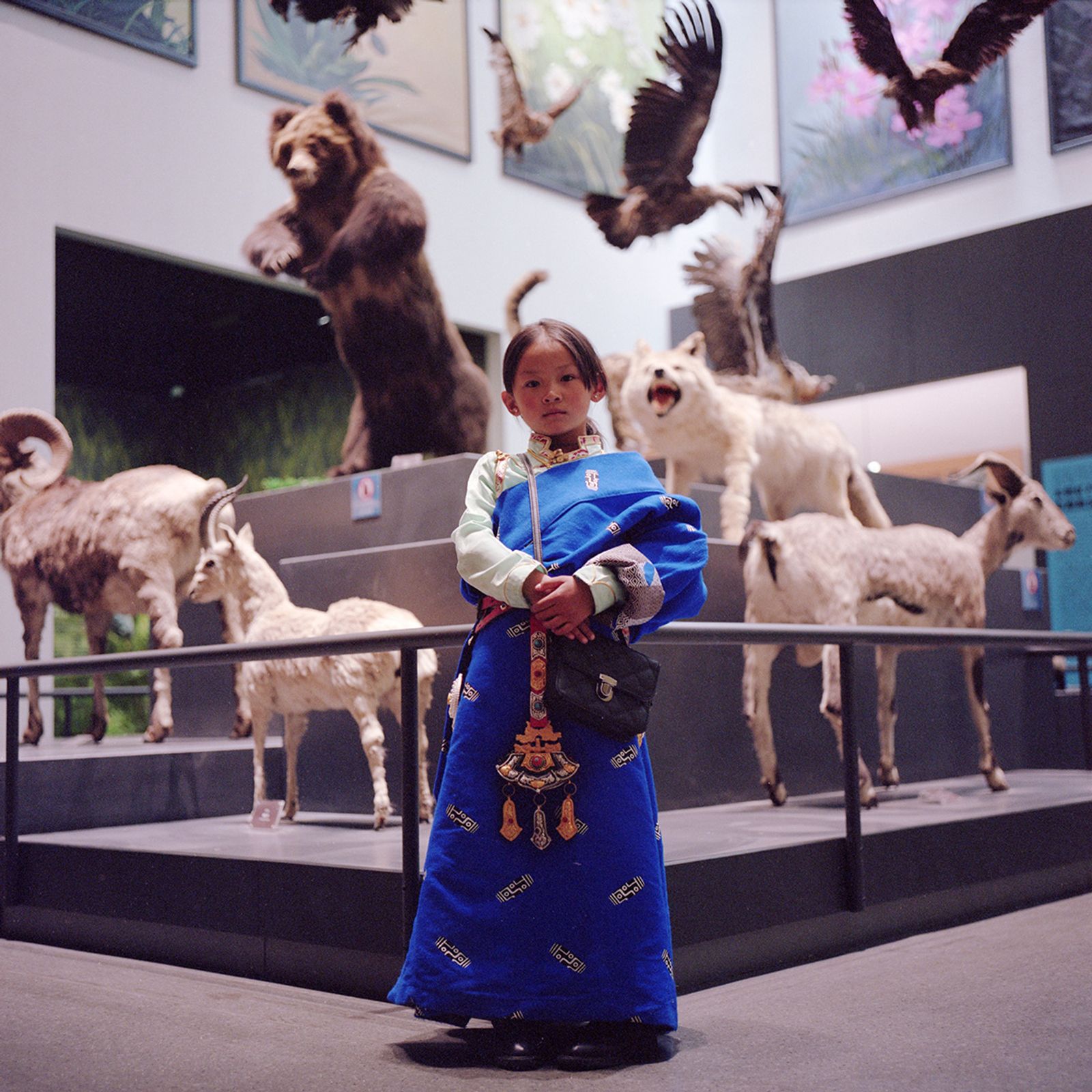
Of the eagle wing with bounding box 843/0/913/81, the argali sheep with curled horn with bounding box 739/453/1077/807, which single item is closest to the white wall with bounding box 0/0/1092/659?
the eagle wing with bounding box 843/0/913/81

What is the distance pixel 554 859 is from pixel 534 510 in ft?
2.08

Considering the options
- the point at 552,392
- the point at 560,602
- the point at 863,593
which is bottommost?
the point at 560,602

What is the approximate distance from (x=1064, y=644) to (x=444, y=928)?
9.96ft

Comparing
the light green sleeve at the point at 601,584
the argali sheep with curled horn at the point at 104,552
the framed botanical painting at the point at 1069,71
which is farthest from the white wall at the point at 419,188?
the light green sleeve at the point at 601,584

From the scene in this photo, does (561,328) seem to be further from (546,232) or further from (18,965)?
(546,232)

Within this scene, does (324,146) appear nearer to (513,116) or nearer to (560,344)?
(513,116)

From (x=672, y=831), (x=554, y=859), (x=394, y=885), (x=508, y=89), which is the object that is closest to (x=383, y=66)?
(x=508, y=89)

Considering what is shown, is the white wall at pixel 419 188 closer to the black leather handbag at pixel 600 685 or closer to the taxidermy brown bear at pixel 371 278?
the taxidermy brown bear at pixel 371 278

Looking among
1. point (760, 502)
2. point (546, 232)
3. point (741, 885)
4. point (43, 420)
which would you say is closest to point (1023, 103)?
point (546, 232)

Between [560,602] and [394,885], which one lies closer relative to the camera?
[560,602]

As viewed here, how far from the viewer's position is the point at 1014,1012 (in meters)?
2.93

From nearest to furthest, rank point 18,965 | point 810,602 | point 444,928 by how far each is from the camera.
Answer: point 444,928, point 18,965, point 810,602

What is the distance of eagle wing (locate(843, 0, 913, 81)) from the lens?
234 inches

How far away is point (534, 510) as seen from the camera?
8.38 ft
